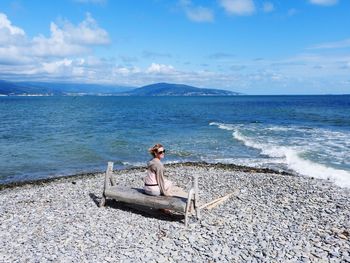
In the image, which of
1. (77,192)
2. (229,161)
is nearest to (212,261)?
(77,192)

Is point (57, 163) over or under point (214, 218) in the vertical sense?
under

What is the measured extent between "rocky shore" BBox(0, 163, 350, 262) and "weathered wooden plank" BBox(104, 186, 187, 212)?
1.62ft

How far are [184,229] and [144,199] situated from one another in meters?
1.85

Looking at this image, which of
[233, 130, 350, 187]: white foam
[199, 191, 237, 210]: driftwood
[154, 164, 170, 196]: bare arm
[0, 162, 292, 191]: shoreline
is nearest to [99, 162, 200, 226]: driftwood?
[154, 164, 170, 196]: bare arm

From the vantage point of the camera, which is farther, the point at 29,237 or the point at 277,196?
the point at 277,196

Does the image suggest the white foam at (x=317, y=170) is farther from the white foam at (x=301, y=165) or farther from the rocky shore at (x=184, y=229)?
the rocky shore at (x=184, y=229)

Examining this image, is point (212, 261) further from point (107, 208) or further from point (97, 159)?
point (97, 159)

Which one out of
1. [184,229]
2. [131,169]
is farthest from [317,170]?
[184,229]

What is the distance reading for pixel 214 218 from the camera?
481 inches

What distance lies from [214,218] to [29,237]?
5.67m

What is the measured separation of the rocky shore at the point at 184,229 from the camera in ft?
31.7

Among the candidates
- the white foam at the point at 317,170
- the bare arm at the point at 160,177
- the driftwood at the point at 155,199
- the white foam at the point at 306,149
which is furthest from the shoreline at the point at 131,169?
the bare arm at the point at 160,177

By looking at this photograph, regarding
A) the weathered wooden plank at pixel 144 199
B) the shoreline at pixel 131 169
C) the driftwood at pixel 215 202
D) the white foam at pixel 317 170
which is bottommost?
the shoreline at pixel 131 169

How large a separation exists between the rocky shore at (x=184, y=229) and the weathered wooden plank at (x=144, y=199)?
0.49 m
